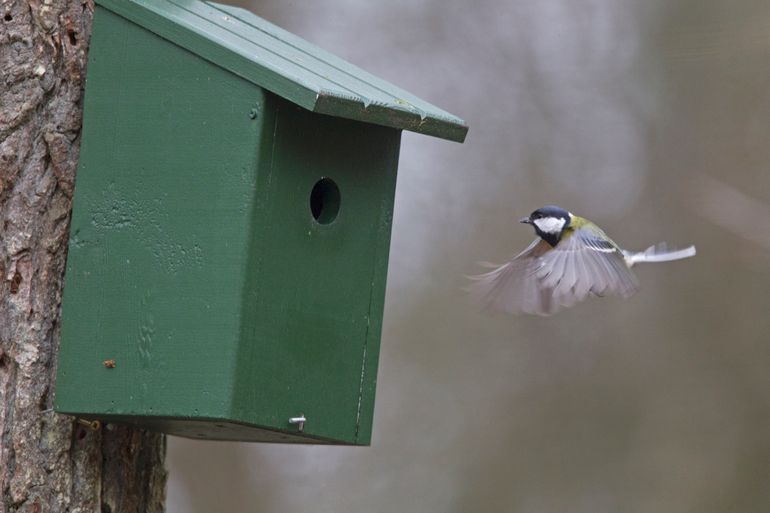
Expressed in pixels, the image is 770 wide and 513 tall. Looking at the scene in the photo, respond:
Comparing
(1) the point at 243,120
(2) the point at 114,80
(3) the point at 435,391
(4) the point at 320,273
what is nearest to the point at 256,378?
(4) the point at 320,273

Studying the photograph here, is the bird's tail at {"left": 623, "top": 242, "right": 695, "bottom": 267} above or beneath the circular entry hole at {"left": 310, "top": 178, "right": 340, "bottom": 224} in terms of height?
above

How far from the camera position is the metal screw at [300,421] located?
296cm

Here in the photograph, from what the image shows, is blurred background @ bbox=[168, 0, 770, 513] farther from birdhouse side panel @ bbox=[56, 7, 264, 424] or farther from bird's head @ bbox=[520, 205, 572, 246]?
birdhouse side panel @ bbox=[56, 7, 264, 424]

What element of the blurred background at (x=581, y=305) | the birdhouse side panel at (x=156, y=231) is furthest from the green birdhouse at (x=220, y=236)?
the blurred background at (x=581, y=305)

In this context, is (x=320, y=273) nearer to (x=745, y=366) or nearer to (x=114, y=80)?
(x=114, y=80)

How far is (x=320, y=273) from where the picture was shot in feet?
10.1

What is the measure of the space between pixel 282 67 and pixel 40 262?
32.8 inches

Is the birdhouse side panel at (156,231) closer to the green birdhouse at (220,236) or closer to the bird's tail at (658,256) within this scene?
the green birdhouse at (220,236)

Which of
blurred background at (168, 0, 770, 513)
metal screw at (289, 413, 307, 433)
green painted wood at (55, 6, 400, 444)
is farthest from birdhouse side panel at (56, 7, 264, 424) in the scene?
blurred background at (168, 0, 770, 513)

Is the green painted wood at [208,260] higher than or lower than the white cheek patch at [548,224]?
lower

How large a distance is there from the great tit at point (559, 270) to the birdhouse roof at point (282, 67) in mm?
985

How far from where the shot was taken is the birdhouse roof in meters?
2.83

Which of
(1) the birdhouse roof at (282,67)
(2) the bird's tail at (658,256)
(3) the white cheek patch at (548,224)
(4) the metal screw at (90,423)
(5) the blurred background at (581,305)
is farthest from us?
(5) the blurred background at (581,305)

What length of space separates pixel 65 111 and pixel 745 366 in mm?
4885
